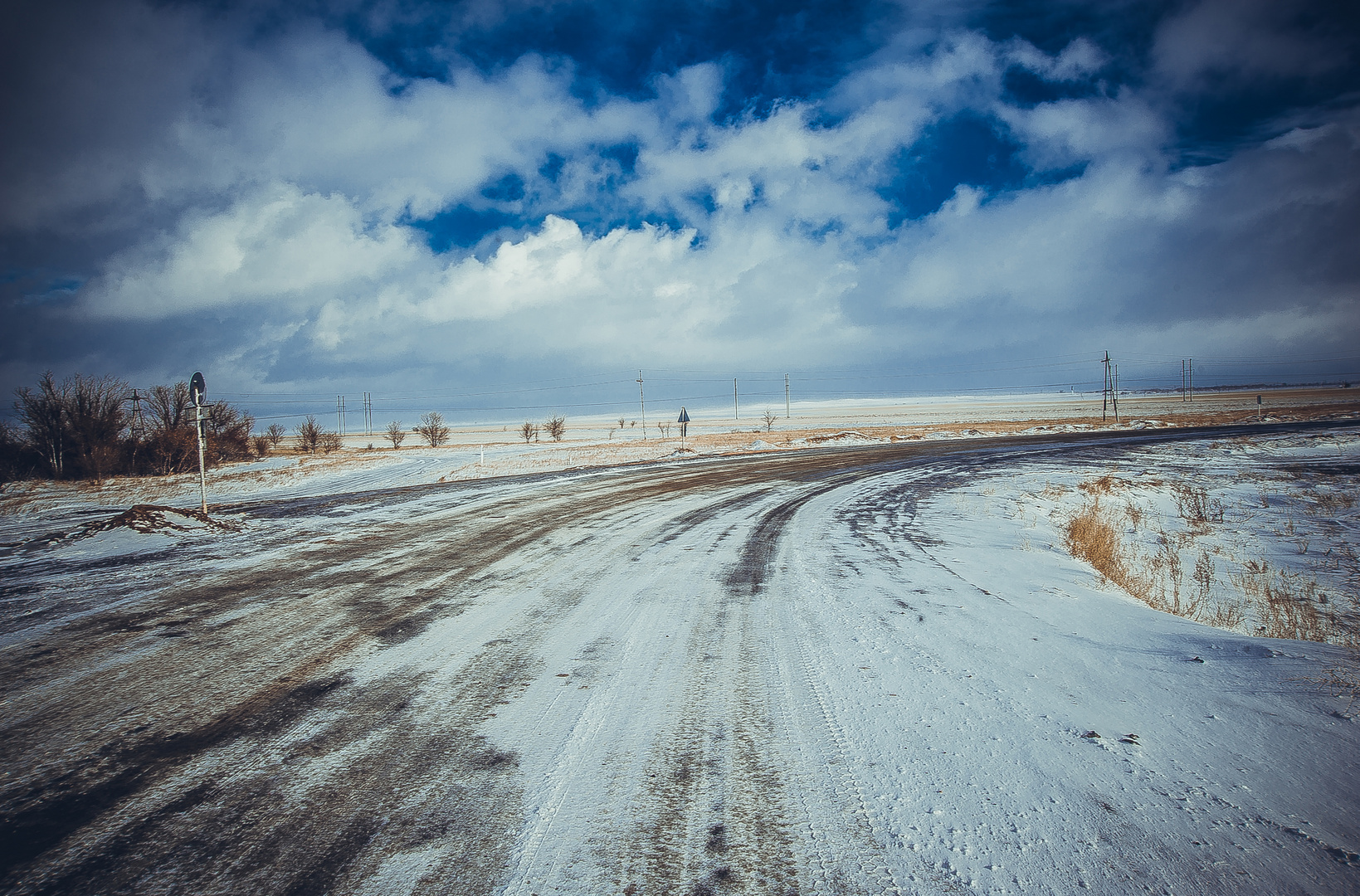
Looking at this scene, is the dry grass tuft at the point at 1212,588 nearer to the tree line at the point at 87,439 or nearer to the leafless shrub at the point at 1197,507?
the leafless shrub at the point at 1197,507

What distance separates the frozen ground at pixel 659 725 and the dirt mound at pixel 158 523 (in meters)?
0.95

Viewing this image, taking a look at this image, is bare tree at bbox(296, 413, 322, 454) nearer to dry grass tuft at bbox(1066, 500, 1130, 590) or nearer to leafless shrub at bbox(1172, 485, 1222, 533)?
dry grass tuft at bbox(1066, 500, 1130, 590)

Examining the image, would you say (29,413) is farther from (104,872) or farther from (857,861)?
(857,861)

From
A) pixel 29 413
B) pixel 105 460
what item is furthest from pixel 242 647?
pixel 29 413

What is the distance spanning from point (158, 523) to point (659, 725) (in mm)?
9723

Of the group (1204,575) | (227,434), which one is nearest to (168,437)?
(227,434)

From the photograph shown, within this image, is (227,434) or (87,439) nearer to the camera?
(87,439)

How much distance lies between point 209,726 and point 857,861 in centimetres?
355

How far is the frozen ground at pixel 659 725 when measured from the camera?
7.19 feet

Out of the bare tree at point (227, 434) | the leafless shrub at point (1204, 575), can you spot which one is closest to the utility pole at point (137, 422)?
the bare tree at point (227, 434)

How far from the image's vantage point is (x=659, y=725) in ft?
10.5

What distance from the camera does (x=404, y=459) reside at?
26281 mm

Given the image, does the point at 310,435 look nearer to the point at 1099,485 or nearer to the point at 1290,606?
the point at 1099,485

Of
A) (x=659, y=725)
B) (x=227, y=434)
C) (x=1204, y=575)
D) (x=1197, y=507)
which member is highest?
(x=227, y=434)
